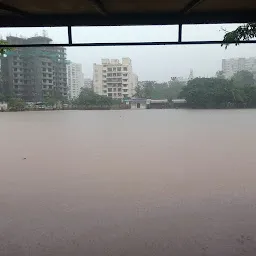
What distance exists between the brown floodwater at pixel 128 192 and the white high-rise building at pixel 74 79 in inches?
416

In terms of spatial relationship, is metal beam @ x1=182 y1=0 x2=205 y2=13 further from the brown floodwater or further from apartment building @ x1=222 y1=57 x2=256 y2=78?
apartment building @ x1=222 y1=57 x2=256 y2=78

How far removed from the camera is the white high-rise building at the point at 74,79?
26.6m

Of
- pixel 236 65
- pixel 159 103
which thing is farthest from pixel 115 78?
pixel 236 65

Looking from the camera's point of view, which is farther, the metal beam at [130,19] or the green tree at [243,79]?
the green tree at [243,79]

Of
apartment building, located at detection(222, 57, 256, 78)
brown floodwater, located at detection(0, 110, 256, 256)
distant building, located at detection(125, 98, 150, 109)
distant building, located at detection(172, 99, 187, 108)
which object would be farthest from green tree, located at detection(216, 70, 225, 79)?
brown floodwater, located at detection(0, 110, 256, 256)

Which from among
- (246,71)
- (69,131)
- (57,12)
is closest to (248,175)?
(57,12)

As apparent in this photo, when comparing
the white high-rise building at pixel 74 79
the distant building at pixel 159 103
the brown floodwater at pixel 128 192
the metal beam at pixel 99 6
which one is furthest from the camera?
the white high-rise building at pixel 74 79

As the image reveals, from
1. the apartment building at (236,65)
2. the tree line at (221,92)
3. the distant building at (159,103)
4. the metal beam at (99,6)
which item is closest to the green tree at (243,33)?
the metal beam at (99,6)

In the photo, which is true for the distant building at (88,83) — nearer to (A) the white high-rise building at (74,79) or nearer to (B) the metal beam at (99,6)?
(A) the white high-rise building at (74,79)

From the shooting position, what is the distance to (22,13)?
1873 mm

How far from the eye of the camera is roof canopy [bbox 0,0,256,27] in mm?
1726

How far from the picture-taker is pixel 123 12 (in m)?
1.95

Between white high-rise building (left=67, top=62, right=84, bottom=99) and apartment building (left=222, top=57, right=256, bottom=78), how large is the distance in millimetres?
11231

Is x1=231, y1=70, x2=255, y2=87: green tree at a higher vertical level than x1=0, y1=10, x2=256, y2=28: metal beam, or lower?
higher
